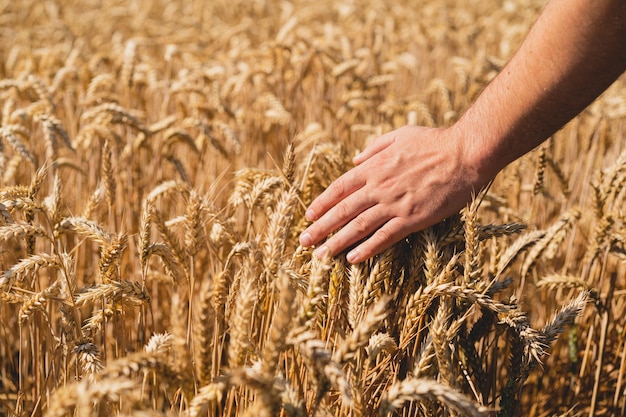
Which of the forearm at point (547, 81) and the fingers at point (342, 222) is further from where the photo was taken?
the fingers at point (342, 222)

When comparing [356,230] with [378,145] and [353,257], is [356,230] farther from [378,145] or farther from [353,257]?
[378,145]

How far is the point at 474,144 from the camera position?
1313 millimetres

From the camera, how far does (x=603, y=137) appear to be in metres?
2.61

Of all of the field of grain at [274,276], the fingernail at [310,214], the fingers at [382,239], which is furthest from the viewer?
the fingernail at [310,214]

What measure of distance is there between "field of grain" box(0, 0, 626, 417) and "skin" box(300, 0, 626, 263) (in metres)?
0.07

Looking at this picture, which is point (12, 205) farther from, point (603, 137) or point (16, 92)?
point (603, 137)

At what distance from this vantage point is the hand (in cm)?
129

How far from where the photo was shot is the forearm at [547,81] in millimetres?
1164

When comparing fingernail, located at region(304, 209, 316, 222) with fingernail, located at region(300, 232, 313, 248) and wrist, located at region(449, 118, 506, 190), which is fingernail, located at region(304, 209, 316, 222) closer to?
fingernail, located at region(300, 232, 313, 248)

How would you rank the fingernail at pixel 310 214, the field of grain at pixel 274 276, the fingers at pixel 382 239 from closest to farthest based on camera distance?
1. the field of grain at pixel 274 276
2. the fingers at pixel 382 239
3. the fingernail at pixel 310 214

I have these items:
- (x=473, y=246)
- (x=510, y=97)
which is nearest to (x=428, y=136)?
(x=510, y=97)

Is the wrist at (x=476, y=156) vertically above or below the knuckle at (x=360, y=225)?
above

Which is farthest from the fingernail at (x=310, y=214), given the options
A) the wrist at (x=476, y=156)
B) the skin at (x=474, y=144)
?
the wrist at (x=476, y=156)

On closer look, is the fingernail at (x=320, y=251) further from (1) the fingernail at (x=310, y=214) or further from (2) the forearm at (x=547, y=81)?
(2) the forearm at (x=547, y=81)
